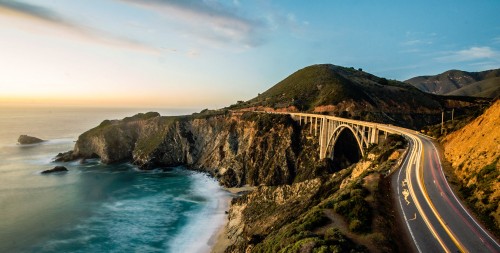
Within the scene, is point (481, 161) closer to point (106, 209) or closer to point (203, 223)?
point (203, 223)

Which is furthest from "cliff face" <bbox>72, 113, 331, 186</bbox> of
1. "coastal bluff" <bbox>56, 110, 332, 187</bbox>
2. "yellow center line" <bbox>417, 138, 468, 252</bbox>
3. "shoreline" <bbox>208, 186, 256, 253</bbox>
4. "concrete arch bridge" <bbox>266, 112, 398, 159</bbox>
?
"yellow center line" <bbox>417, 138, 468, 252</bbox>

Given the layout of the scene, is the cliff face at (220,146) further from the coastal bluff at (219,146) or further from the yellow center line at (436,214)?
the yellow center line at (436,214)

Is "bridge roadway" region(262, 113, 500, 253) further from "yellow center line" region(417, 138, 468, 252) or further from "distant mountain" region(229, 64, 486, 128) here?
"distant mountain" region(229, 64, 486, 128)

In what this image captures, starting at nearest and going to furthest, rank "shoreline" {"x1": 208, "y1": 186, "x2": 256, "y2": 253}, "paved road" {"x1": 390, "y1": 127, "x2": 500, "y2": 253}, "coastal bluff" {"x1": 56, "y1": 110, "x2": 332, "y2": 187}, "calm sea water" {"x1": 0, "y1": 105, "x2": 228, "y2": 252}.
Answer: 1. "paved road" {"x1": 390, "y1": 127, "x2": 500, "y2": 253}
2. "shoreline" {"x1": 208, "y1": 186, "x2": 256, "y2": 253}
3. "calm sea water" {"x1": 0, "y1": 105, "x2": 228, "y2": 252}
4. "coastal bluff" {"x1": 56, "y1": 110, "x2": 332, "y2": 187}

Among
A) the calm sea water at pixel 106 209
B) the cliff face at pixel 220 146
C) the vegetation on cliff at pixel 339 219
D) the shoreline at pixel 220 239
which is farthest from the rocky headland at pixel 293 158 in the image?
the calm sea water at pixel 106 209

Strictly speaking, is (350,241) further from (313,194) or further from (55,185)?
(55,185)

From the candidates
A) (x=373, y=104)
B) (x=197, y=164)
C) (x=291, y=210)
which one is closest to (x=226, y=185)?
(x=197, y=164)

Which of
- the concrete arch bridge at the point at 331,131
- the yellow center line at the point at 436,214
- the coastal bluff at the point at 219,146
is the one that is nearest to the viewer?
the yellow center line at the point at 436,214
